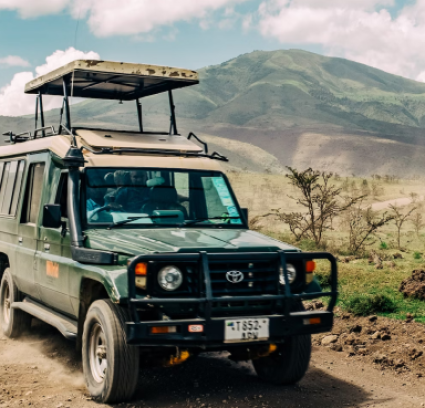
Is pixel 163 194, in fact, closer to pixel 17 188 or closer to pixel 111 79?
pixel 17 188

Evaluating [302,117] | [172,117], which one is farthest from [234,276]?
[302,117]

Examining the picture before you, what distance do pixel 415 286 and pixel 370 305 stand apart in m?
1.39

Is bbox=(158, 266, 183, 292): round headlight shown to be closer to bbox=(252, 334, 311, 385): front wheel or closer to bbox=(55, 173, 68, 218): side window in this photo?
bbox=(252, 334, 311, 385): front wheel

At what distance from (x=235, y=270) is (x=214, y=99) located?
159409 millimetres

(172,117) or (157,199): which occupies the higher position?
(172,117)

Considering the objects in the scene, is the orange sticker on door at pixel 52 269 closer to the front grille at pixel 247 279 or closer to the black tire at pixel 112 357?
the black tire at pixel 112 357

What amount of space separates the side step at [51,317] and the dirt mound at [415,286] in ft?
18.3

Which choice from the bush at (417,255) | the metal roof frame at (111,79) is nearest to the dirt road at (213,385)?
the metal roof frame at (111,79)

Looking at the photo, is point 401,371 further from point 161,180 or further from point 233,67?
point 233,67

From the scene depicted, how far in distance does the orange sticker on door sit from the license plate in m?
2.14

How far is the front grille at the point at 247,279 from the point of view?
538 centimetres

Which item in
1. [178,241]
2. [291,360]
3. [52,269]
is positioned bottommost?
[291,360]

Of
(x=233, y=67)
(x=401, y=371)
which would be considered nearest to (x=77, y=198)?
(x=401, y=371)

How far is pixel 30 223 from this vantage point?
768 centimetres
